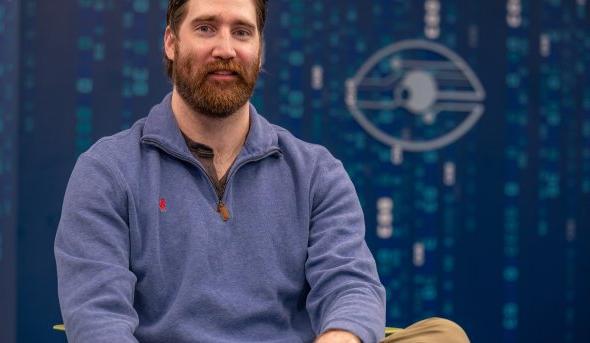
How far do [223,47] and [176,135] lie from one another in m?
0.21

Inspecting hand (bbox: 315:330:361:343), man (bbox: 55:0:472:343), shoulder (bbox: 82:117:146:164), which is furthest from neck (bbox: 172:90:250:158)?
hand (bbox: 315:330:361:343)

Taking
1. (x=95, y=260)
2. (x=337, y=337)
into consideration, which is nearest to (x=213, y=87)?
(x=95, y=260)

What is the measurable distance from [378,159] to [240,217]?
1702mm

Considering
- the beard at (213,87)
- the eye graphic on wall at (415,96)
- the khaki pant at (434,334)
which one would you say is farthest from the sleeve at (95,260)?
the eye graphic on wall at (415,96)

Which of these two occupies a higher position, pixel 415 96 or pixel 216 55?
pixel 216 55

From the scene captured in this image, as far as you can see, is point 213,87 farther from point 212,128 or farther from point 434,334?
point 434,334

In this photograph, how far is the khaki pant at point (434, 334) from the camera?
179cm

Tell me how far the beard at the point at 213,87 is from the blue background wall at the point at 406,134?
4.39 ft

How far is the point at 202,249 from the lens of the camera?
1.85 m

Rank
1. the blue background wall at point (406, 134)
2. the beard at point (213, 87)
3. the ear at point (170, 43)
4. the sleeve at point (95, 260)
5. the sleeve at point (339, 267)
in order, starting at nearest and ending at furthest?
the sleeve at point (95, 260), the sleeve at point (339, 267), the beard at point (213, 87), the ear at point (170, 43), the blue background wall at point (406, 134)

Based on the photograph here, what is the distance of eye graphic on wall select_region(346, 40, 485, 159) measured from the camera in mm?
3543

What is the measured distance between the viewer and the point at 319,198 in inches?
79.3

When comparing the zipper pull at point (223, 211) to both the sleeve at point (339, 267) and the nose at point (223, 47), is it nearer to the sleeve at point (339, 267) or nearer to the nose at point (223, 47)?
the sleeve at point (339, 267)

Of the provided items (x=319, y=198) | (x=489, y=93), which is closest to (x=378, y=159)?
(x=489, y=93)
